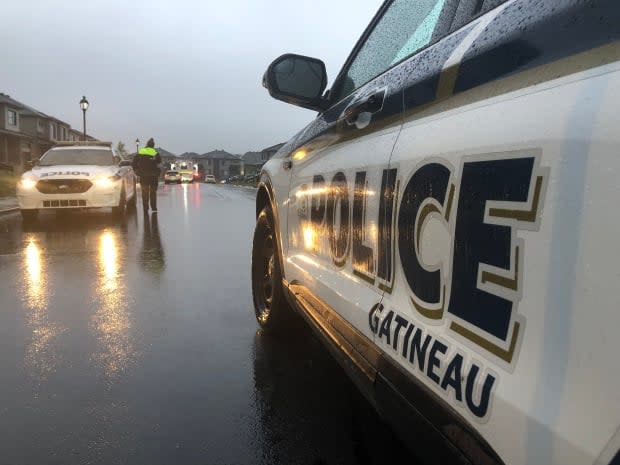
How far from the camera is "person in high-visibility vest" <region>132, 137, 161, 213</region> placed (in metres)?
12.9

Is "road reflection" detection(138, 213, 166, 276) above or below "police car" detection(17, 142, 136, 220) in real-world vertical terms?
below

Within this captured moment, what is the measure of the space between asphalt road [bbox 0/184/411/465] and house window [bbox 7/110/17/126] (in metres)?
60.2

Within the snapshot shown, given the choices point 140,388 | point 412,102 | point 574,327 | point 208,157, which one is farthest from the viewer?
point 208,157

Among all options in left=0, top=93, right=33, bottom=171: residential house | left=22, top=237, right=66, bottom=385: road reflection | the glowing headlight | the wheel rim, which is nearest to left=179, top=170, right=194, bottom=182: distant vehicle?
left=0, top=93, right=33, bottom=171: residential house

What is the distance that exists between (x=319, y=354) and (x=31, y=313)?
2371 millimetres

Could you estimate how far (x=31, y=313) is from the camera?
402 cm

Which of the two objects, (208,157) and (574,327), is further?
(208,157)

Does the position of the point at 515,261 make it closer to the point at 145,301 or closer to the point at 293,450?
the point at 293,450

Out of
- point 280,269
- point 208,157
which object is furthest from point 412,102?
point 208,157

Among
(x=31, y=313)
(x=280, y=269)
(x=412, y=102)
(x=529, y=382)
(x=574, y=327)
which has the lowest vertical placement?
(x=31, y=313)

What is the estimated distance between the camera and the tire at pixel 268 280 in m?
3.39

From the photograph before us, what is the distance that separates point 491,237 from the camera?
1.11 metres

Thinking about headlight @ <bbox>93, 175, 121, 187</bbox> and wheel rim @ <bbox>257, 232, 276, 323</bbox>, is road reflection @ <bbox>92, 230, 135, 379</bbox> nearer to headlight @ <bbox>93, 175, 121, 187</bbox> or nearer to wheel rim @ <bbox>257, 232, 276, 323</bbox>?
wheel rim @ <bbox>257, 232, 276, 323</bbox>

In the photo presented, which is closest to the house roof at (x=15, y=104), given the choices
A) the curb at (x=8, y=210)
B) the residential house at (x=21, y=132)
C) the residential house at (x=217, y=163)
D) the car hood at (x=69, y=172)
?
the residential house at (x=21, y=132)
